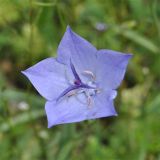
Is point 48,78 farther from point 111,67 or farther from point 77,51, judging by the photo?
point 111,67

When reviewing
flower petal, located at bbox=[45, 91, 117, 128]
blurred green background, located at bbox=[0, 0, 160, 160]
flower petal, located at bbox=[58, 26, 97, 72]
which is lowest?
blurred green background, located at bbox=[0, 0, 160, 160]

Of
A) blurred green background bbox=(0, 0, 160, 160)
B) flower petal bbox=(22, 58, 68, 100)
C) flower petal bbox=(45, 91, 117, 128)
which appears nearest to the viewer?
flower petal bbox=(45, 91, 117, 128)

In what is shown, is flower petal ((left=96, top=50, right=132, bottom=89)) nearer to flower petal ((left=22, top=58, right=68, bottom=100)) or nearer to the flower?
the flower

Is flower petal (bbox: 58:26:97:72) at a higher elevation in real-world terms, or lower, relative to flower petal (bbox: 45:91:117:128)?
higher

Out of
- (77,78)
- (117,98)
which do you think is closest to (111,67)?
(77,78)

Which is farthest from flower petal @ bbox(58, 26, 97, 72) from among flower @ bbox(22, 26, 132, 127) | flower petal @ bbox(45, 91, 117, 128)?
flower petal @ bbox(45, 91, 117, 128)

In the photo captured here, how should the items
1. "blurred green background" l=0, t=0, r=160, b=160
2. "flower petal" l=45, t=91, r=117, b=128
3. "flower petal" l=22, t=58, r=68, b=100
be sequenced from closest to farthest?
"flower petal" l=45, t=91, r=117, b=128
"flower petal" l=22, t=58, r=68, b=100
"blurred green background" l=0, t=0, r=160, b=160

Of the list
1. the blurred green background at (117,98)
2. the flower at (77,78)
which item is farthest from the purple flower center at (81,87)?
the blurred green background at (117,98)
